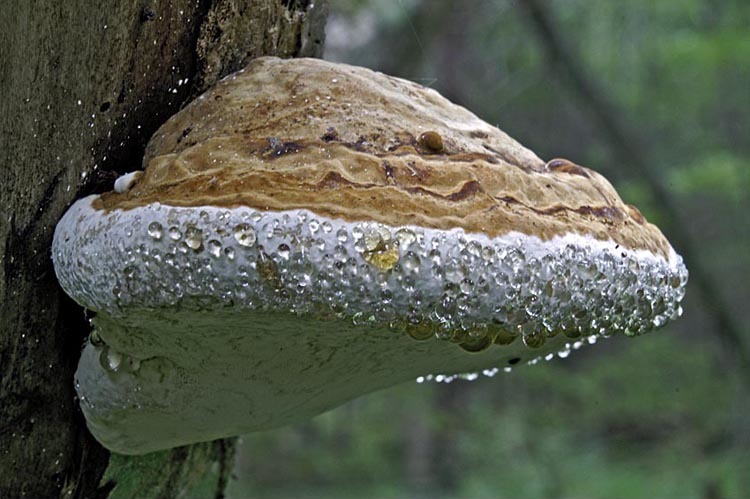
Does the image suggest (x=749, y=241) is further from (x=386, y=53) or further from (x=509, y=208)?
(x=509, y=208)

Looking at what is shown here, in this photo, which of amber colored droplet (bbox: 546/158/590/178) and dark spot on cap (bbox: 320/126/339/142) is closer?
dark spot on cap (bbox: 320/126/339/142)

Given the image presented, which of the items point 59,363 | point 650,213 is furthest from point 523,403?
point 59,363

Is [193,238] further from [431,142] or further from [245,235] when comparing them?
[431,142]

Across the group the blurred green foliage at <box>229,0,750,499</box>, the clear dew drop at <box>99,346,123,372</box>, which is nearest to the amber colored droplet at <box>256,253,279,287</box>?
the clear dew drop at <box>99,346,123,372</box>

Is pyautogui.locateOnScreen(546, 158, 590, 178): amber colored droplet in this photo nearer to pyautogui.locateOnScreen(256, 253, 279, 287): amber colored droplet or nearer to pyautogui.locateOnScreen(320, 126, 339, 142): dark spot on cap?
pyautogui.locateOnScreen(320, 126, 339, 142): dark spot on cap

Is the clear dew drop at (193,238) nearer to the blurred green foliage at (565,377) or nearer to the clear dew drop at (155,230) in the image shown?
the clear dew drop at (155,230)

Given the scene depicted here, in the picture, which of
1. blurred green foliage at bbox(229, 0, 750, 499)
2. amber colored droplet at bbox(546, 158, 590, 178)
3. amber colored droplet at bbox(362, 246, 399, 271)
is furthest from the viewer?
blurred green foliage at bbox(229, 0, 750, 499)

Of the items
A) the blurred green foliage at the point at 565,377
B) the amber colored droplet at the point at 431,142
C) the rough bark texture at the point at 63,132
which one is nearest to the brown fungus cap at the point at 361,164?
the amber colored droplet at the point at 431,142

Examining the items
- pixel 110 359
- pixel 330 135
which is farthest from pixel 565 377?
pixel 330 135
